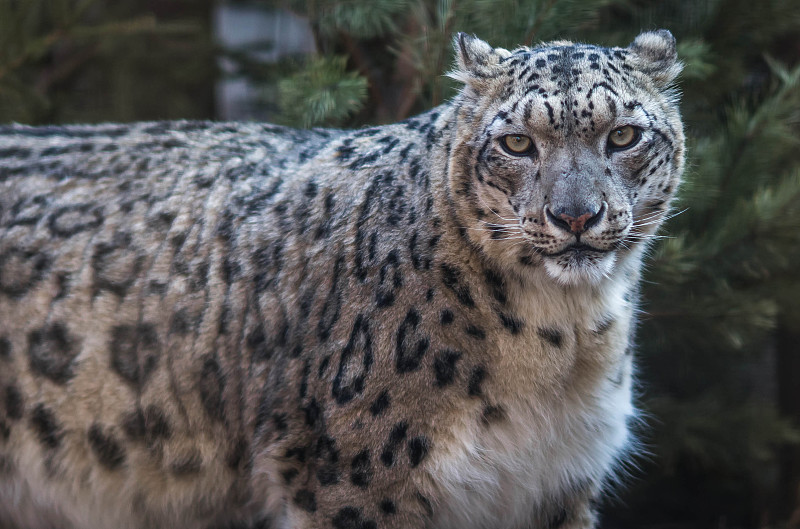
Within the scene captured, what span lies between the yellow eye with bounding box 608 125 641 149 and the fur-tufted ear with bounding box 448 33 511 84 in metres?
0.52

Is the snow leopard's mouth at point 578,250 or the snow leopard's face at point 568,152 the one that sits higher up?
the snow leopard's face at point 568,152

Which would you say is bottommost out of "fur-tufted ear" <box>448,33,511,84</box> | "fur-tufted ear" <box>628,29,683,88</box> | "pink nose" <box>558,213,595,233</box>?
"pink nose" <box>558,213,595,233</box>

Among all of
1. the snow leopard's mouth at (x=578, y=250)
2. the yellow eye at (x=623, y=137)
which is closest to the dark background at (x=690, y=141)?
the yellow eye at (x=623, y=137)

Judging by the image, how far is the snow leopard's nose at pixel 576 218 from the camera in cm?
289

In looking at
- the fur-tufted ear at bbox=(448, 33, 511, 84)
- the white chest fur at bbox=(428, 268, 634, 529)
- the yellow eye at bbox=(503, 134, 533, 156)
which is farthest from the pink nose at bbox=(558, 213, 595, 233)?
the fur-tufted ear at bbox=(448, 33, 511, 84)

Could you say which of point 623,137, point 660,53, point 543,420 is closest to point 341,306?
point 543,420

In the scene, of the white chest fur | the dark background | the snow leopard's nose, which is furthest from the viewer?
the dark background

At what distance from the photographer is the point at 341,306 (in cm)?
347

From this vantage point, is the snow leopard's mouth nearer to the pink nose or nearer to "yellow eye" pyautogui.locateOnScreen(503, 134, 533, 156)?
the pink nose

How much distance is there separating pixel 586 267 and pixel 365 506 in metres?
1.16

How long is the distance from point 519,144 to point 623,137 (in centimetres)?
35

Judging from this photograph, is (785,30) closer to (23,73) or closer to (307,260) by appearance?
(307,260)

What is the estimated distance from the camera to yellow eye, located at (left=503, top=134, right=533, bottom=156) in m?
3.10

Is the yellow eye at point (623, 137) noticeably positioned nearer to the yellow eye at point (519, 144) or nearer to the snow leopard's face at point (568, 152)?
the snow leopard's face at point (568, 152)
